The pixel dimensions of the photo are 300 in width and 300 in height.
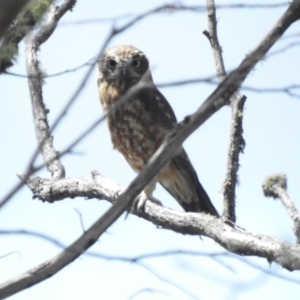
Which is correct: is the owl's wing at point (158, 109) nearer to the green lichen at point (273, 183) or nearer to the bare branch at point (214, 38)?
the bare branch at point (214, 38)

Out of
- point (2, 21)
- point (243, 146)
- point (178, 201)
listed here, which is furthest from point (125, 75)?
point (2, 21)

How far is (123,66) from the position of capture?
612cm

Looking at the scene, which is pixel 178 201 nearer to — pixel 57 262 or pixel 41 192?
pixel 41 192

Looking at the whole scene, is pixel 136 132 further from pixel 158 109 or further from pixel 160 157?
pixel 160 157

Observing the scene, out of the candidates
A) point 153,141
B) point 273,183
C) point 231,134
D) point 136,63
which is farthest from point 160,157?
point 136,63

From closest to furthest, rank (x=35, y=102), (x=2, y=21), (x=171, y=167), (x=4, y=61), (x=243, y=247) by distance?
(x=2, y=21)
(x=243, y=247)
(x=4, y=61)
(x=35, y=102)
(x=171, y=167)

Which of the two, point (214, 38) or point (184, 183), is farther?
point (184, 183)

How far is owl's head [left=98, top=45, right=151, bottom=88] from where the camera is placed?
20.0ft

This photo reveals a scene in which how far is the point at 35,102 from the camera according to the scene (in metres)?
5.02

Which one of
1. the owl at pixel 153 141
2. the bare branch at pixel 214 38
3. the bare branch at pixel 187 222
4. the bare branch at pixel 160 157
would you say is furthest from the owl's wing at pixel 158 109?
the bare branch at pixel 160 157

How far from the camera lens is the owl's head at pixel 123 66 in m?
6.09

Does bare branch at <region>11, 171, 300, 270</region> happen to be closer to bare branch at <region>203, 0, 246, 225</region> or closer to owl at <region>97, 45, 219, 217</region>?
bare branch at <region>203, 0, 246, 225</region>

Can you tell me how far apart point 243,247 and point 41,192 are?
79.5 inches

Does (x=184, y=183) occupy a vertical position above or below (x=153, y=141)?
below
